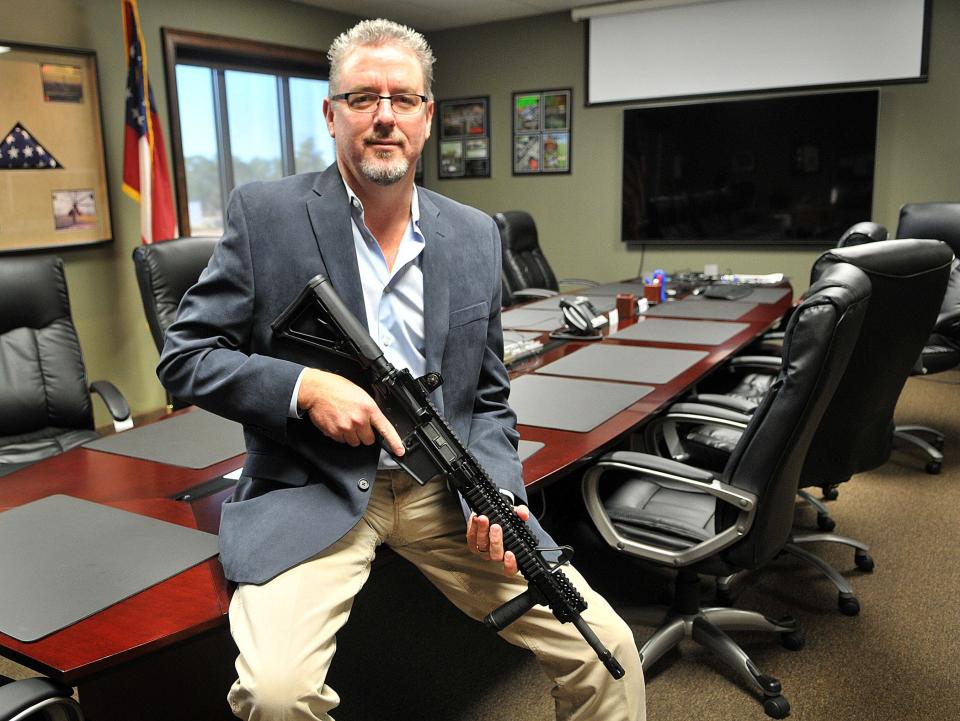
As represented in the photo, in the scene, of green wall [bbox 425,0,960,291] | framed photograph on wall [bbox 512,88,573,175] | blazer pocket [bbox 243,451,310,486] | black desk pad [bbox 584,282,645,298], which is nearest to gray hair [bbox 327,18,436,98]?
blazer pocket [bbox 243,451,310,486]

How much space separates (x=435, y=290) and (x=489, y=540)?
46cm

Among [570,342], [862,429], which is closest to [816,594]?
[862,429]

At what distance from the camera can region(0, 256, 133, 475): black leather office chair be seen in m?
2.67

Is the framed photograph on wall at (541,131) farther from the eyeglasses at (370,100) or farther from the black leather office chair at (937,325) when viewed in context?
the eyeglasses at (370,100)

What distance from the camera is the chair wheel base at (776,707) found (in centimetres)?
191

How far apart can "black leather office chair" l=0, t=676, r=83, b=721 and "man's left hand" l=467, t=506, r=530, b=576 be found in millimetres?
616

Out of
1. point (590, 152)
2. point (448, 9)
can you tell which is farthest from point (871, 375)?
point (448, 9)

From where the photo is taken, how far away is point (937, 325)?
3.68 metres

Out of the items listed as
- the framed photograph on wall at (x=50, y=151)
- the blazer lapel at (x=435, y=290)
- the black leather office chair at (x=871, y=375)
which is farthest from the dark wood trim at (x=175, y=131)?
the blazer lapel at (x=435, y=290)

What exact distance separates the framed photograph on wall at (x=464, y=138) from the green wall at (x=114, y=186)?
2144 millimetres

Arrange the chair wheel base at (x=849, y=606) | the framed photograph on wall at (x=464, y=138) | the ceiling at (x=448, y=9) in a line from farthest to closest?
the framed photograph on wall at (x=464, y=138) → the ceiling at (x=448, y=9) → the chair wheel base at (x=849, y=606)

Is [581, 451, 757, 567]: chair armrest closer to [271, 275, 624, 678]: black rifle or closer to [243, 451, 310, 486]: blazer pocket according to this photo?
[271, 275, 624, 678]: black rifle

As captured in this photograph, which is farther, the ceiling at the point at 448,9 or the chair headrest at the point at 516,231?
the ceiling at the point at 448,9

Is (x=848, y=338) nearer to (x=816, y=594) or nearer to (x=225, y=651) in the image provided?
(x=816, y=594)
